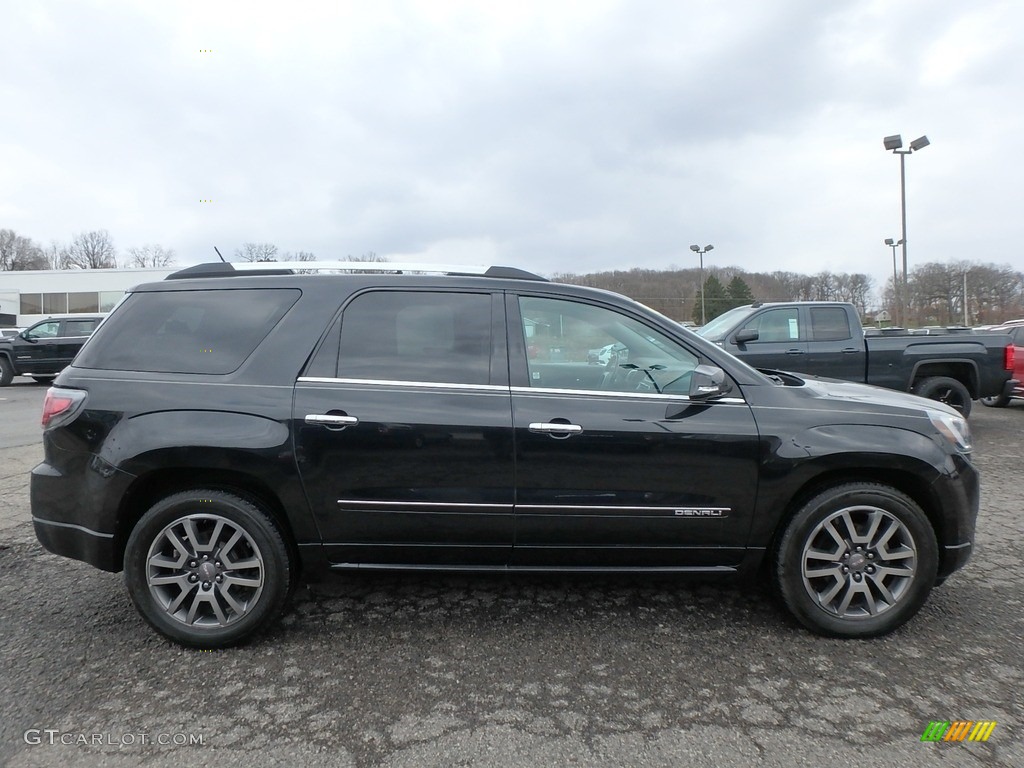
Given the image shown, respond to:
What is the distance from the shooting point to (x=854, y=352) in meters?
8.69

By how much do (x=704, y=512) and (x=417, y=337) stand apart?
5.33 feet

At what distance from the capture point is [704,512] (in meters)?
3.07

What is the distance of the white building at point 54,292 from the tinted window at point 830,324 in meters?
37.0

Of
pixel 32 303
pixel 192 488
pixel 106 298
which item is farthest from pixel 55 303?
pixel 192 488

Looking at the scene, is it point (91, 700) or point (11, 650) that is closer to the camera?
point (91, 700)

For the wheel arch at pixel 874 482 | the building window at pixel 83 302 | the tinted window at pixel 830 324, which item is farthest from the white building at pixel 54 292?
the wheel arch at pixel 874 482

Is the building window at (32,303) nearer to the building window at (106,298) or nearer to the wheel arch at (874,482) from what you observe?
the building window at (106,298)

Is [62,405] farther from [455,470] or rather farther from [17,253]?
[17,253]

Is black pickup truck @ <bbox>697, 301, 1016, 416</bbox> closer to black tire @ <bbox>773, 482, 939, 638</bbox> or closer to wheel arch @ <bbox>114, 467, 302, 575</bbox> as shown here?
black tire @ <bbox>773, 482, 939, 638</bbox>

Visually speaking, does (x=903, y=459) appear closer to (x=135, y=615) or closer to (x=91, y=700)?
(x=91, y=700)

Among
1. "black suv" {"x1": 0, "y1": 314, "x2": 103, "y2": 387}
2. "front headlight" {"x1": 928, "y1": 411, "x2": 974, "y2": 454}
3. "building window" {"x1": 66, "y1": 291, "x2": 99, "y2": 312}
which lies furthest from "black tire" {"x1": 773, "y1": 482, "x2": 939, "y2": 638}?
"building window" {"x1": 66, "y1": 291, "x2": 99, "y2": 312}

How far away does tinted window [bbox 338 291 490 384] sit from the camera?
3.13m

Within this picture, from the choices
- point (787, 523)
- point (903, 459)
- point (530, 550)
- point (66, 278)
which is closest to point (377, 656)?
point (530, 550)

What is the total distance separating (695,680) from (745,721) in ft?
1.00
